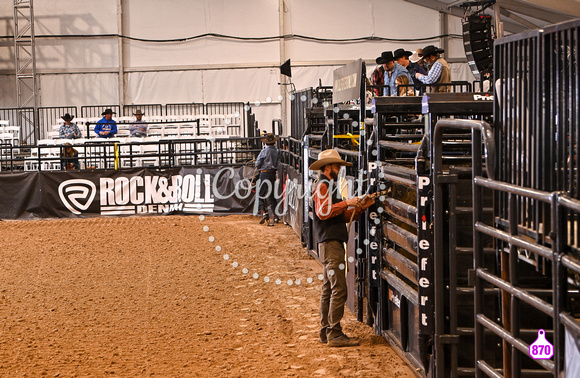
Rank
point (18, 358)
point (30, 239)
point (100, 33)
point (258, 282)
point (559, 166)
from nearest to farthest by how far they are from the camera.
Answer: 1. point (559, 166)
2. point (18, 358)
3. point (258, 282)
4. point (30, 239)
5. point (100, 33)

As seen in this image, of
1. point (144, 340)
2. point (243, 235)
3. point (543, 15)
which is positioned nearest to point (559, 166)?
point (144, 340)

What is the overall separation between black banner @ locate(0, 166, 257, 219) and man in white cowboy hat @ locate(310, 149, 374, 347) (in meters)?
10.6

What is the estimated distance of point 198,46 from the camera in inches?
1144

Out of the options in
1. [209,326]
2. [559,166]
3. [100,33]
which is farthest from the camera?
[100,33]

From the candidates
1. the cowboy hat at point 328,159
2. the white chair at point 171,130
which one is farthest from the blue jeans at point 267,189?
the cowboy hat at point 328,159

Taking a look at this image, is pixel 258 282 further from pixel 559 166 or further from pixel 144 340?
pixel 559 166

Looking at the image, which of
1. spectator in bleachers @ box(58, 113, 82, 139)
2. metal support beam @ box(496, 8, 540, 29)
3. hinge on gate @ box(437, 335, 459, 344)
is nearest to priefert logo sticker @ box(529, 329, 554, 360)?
hinge on gate @ box(437, 335, 459, 344)

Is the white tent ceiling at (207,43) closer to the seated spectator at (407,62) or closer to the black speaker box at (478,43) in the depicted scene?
the seated spectator at (407,62)

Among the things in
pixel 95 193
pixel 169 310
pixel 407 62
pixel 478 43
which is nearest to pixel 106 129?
pixel 95 193

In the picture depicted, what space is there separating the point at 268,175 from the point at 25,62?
1650 cm

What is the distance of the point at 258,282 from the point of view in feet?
32.8

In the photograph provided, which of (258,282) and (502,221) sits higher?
(502,221)

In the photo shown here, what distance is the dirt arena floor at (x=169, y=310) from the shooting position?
20.9ft

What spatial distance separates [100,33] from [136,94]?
275cm
